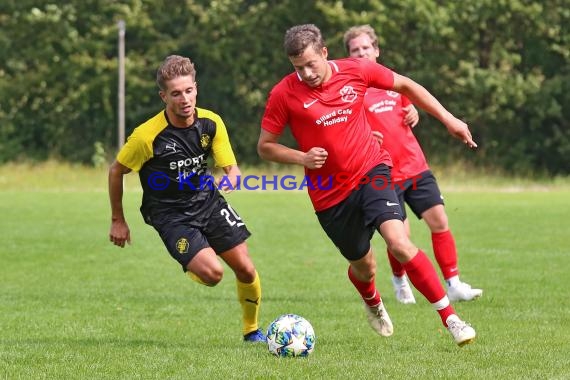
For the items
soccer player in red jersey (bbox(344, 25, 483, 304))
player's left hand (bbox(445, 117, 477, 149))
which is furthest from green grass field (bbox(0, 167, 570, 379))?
player's left hand (bbox(445, 117, 477, 149))

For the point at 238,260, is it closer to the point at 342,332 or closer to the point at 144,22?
the point at 342,332

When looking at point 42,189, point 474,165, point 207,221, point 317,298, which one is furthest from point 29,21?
point 207,221

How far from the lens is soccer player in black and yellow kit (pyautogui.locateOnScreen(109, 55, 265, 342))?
710cm

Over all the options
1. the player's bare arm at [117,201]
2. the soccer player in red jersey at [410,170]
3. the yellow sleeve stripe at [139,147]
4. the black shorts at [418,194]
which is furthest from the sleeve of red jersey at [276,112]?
the black shorts at [418,194]

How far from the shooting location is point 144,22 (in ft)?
116

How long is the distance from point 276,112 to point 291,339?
1522 mm

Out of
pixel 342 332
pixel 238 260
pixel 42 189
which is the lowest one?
pixel 42 189

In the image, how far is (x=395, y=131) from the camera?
937 centimetres

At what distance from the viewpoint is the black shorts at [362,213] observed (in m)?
6.94

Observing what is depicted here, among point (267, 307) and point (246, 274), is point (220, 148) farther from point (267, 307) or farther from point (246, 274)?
point (267, 307)

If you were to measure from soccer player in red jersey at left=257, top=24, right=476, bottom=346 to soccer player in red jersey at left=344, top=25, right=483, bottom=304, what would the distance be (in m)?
1.95

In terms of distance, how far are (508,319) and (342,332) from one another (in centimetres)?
144

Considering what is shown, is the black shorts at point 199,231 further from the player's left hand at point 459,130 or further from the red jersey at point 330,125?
the player's left hand at point 459,130

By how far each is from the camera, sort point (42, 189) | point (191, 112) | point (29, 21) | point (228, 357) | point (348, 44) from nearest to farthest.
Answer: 1. point (228, 357)
2. point (191, 112)
3. point (348, 44)
4. point (42, 189)
5. point (29, 21)
